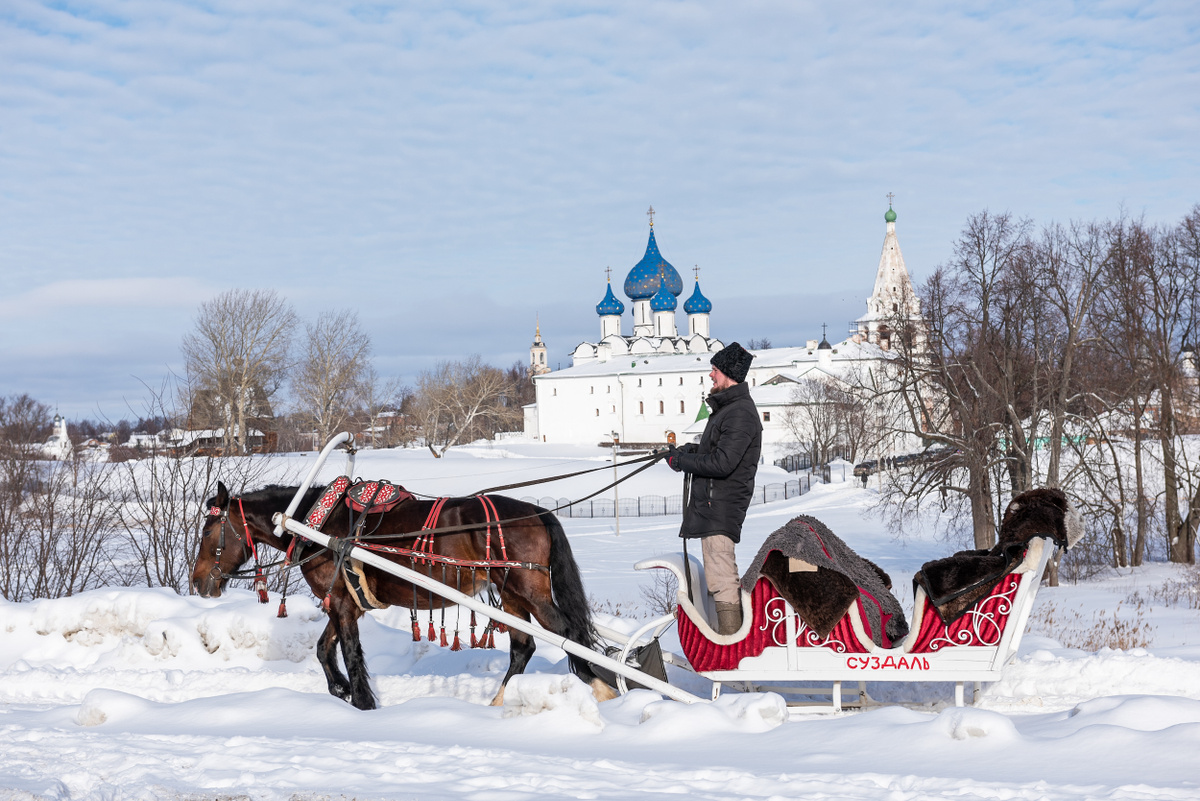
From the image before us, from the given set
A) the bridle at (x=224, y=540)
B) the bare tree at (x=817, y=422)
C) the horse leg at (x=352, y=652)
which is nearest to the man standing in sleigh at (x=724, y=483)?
the horse leg at (x=352, y=652)

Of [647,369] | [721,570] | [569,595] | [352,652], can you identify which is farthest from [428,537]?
[647,369]

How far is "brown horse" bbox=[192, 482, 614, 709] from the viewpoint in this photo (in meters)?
6.71

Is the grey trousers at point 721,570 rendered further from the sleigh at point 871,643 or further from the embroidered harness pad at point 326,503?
the embroidered harness pad at point 326,503

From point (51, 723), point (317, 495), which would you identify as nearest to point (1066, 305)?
point (317, 495)

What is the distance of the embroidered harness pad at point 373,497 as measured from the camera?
6.98 metres

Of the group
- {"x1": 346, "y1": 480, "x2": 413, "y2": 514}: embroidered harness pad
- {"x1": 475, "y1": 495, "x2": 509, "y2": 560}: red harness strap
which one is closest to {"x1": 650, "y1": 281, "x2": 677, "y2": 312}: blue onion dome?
{"x1": 346, "y1": 480, "x2": 413, "y2": 514}: embroidered harness pad

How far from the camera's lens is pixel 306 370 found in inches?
2176

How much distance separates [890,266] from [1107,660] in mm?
64465

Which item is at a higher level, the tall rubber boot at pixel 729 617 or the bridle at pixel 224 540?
the bridle at pixel 224 540

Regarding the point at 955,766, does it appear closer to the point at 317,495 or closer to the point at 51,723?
the point at 317,495

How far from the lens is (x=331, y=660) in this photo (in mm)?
6809

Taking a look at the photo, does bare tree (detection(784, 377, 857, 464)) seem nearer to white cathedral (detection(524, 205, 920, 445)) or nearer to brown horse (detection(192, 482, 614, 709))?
white cathedral (detection(524, 205, 920, 445))

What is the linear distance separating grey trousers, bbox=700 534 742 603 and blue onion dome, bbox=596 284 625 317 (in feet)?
303

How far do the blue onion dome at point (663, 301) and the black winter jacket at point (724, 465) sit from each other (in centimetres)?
8658
